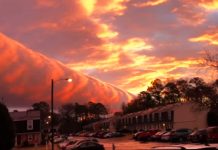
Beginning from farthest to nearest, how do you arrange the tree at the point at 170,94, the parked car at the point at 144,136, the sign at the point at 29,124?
1. the tree at the point at 170,94
2. the sign at the point at 29,124
3. the parked car at the point at 144,136

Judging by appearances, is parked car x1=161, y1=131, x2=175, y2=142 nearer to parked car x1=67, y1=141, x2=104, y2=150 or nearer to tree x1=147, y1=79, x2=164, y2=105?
parked car x1=67, y1=141, x2=104, y2=150

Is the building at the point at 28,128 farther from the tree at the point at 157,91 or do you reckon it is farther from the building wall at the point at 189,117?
the tree at the point at 157,91

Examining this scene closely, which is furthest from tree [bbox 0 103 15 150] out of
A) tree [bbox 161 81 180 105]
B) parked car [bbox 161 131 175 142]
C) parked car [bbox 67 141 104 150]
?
tree [bbox 161 81 180 105]

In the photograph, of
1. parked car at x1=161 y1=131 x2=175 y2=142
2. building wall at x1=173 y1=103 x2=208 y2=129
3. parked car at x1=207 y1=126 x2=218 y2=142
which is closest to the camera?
parked car at x1=207 y1=126 x2=218 y2=142

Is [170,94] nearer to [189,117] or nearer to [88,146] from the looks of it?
[189,117]

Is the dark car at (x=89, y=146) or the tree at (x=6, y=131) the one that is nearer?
the tree at (x=6, y=131)

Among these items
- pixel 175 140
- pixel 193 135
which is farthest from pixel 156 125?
pixel 193 135

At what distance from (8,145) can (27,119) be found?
95835mm

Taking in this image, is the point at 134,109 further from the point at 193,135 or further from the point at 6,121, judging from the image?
the point at 6,121

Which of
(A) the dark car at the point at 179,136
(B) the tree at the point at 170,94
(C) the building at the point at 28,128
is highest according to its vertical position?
(B) the tree at the point at 170,94

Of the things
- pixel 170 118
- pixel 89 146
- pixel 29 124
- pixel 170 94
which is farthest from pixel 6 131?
pixel 170 94

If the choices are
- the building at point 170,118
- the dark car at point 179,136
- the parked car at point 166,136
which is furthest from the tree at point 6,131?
the building at point 170,118

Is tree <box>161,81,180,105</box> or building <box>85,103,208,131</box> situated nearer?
building <box>85,103,208,131</box>

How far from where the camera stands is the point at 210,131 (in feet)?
162
